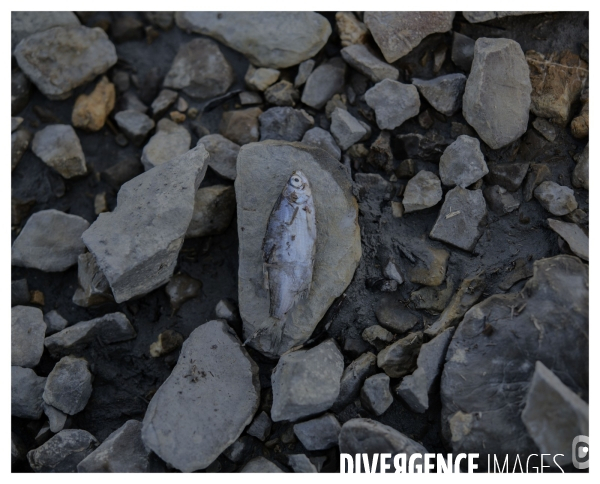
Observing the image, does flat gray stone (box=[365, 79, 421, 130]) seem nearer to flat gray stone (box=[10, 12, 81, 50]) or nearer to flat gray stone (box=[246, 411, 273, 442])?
flat gray stone (box=[246, 411, 273, 442])

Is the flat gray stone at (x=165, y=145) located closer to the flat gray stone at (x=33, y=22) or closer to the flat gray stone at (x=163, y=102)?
the flat gray stone at (x=163, y=102)

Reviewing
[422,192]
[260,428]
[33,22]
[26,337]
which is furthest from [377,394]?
[33,22]

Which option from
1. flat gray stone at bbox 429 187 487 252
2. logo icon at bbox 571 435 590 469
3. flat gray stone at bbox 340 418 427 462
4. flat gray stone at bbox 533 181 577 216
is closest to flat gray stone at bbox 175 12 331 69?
flat gray stone at bbox 429 187 487 252

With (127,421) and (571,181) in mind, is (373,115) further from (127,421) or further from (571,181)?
(127,421)

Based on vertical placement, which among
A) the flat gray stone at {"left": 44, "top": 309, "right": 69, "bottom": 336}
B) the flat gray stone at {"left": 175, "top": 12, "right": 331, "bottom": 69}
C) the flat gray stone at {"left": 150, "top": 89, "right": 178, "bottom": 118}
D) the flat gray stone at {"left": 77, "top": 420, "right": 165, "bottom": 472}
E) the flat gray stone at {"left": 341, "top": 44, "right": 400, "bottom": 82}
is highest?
the flat gray stone at {"left": 175, "top": 12, "right": 331, "bottom": 69}

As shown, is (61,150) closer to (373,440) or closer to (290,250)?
(290,250)

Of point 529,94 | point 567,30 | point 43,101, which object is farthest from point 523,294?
point 43,101

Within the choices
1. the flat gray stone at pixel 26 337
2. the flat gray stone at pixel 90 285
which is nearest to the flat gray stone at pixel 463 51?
the flat gray stone at pixel 90 285
